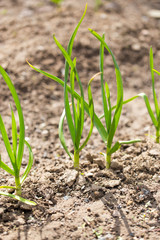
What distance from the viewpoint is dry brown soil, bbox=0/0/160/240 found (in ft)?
5.16

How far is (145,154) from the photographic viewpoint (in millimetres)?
1952

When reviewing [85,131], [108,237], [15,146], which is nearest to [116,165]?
[108,237]

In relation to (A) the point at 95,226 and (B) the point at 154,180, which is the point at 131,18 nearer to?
(B) the point at 154,180

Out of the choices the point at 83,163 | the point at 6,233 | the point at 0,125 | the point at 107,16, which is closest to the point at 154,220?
the point at 83,163

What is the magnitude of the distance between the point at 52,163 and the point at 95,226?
630 millimetres

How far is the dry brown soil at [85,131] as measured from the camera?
1.57 metres

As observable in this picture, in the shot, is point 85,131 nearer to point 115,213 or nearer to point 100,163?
point 100,163

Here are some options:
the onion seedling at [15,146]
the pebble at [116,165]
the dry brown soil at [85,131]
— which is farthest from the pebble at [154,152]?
the onion seedling at [15,146]

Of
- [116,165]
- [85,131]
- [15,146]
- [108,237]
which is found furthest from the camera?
[85,131]

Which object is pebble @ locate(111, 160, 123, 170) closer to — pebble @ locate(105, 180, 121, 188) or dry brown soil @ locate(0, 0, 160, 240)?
dry brown soil @ locate(0, 0, 160, 240)

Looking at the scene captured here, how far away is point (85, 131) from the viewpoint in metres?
2.58

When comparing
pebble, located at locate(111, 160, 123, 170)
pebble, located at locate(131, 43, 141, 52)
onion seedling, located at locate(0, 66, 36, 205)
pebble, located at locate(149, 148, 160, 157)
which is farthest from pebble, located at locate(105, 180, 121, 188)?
pebble, located at locate(131, 43, 141, 52)

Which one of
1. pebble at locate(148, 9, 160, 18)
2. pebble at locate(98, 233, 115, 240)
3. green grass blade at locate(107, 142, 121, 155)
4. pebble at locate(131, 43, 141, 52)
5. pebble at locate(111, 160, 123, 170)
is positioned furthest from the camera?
pebble at locate(148, 9, 160, 18)

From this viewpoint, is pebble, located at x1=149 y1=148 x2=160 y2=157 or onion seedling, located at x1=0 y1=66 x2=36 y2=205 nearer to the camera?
onion seedling, located at x1=0 y1=66 x2=36 y2=205
